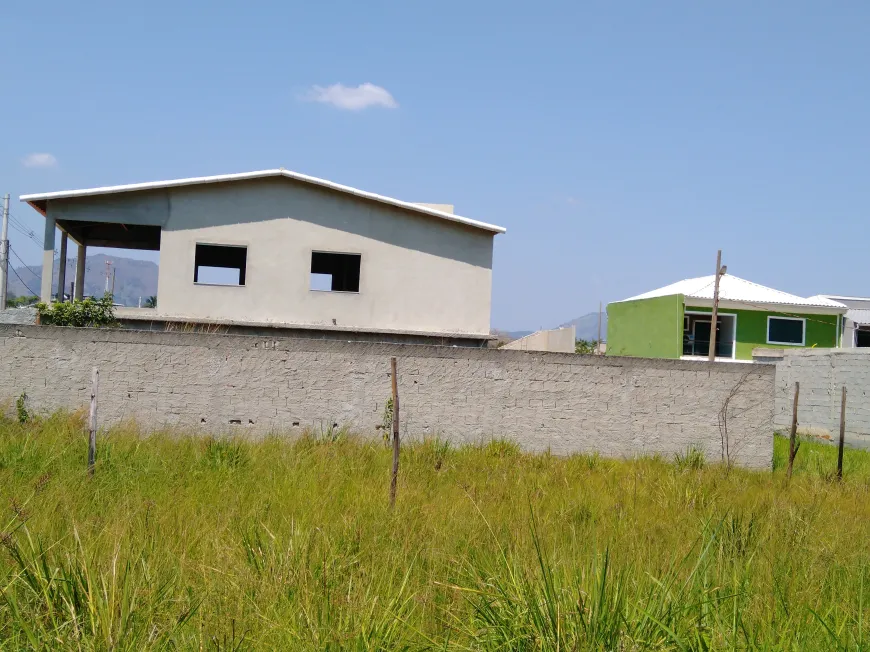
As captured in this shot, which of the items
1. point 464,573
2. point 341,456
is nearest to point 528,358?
point 341,456

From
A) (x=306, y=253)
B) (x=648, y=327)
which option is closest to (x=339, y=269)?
(x=306, y=253)

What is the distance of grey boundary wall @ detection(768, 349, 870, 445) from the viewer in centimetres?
1689

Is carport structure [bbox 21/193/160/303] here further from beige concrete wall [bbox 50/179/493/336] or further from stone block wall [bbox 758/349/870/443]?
stone block wall [bbox 758/349/870/443]

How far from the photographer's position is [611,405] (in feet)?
39.8

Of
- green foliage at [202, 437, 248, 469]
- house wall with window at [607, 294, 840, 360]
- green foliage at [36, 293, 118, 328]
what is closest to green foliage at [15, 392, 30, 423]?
green foliage at [202, 437, 248, 469]

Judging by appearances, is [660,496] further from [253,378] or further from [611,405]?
[253,378]

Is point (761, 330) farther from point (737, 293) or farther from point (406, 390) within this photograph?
point (406, 390)

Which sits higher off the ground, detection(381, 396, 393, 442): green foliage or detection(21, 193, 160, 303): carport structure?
detection(21, 193, 160, 303): carport structure

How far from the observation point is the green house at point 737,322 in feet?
107

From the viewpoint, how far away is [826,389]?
18.0 meters

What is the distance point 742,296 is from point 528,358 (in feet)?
82.1

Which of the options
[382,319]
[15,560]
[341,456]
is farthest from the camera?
[382,319]

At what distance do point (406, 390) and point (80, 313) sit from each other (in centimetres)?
768

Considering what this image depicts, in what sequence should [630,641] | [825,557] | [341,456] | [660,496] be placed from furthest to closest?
1. [341,456]
2. [660,496]
3. [825,557]
4. [630,641]
